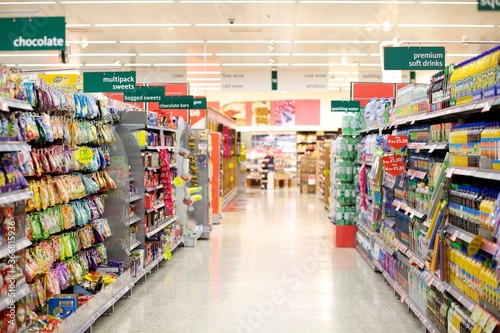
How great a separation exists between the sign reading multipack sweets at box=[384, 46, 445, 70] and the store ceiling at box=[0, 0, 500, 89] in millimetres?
1082

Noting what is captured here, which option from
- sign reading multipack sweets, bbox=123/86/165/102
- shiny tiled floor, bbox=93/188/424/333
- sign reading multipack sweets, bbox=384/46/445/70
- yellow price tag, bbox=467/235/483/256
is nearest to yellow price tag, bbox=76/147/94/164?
shiny tiled floor, bbox=93/188/424/333

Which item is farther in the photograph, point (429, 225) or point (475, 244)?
point (429, 225)

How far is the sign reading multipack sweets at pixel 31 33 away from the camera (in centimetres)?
405

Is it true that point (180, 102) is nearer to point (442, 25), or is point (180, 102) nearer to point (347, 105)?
point (347, 105)

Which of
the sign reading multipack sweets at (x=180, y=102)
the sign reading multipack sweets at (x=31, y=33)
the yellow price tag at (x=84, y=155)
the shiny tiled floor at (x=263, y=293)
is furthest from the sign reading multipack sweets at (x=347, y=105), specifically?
the sign reading multipack sweets at (x=31, y=33)

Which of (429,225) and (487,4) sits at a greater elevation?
(487,4)

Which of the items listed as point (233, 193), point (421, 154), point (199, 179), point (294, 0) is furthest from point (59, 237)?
point (233, 193)

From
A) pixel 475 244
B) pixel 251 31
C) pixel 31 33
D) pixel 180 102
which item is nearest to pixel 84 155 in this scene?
pixel 31 33

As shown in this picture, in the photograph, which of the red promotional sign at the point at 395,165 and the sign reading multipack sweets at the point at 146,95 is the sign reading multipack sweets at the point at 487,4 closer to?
the red promotional sign at the point at 395,165

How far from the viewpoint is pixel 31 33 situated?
13.5 feet

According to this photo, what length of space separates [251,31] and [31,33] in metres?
9.22

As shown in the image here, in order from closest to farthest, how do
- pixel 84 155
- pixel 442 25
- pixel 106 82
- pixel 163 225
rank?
pixel 84 155 < pixel 163 225 < pixel 106 82 < pixel 442 25

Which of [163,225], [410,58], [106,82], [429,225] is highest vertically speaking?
[410,58]

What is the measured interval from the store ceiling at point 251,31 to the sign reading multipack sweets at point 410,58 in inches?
42.6
